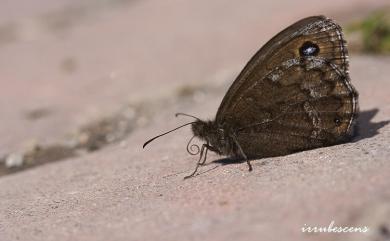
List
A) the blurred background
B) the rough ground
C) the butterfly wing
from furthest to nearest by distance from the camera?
the blurred background, the butterfly wing, the rough ground

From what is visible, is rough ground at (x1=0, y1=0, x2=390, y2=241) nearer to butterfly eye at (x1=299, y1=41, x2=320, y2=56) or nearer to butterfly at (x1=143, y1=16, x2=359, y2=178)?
butterfly at (x1=143, y1=16, x2=359, y2=178)

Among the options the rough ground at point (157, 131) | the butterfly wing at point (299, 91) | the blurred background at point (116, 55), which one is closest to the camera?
the rough ground at point (157, 131)

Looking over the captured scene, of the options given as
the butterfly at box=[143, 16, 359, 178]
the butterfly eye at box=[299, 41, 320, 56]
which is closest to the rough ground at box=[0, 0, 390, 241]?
the butterfly at box=[143, 16, 359, 178]

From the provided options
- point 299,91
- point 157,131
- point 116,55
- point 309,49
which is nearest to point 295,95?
point 299,91

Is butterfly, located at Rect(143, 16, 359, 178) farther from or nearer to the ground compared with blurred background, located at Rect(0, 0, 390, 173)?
nearer to the ground

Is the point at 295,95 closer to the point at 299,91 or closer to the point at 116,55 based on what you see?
the point at 299,91


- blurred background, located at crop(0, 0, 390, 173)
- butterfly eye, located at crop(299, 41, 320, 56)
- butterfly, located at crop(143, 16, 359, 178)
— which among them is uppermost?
blurred background, located at crop(0, 0, 390, 173)

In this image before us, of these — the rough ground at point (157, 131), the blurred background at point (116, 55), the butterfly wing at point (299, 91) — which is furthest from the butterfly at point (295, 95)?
the blurred background at point (116, 55)

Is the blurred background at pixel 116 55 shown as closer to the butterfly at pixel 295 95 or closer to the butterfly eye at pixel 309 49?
the butterfly at pixel 295 95
